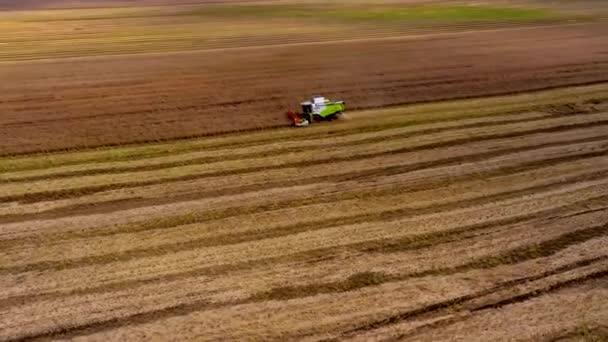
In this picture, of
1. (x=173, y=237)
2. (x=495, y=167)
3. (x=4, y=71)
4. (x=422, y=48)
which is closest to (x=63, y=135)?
(x=173, y=237)

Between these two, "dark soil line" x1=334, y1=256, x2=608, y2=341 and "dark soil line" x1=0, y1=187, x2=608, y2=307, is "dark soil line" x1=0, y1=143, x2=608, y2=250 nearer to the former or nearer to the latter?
"dark soil line" x1=0, y1=187, x2=608, y2=307

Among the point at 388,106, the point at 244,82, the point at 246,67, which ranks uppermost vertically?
the point at 246,67

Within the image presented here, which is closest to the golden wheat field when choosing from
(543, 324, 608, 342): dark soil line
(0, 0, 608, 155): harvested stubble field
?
(543, 324, 608, 342): dark soil line

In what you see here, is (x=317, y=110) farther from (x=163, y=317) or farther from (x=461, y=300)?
(x=163, y=317)

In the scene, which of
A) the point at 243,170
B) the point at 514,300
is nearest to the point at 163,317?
the point at 514,300

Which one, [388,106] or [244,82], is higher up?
[244,82]

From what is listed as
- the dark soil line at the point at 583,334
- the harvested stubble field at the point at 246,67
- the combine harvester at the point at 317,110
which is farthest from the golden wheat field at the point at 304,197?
the combine harvester at the point at 317,110

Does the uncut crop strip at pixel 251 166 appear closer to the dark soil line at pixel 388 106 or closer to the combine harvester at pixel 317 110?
the dark soil line at pixel 388 106

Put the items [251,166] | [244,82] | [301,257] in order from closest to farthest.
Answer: [301,257], [251,166], [244,82]
